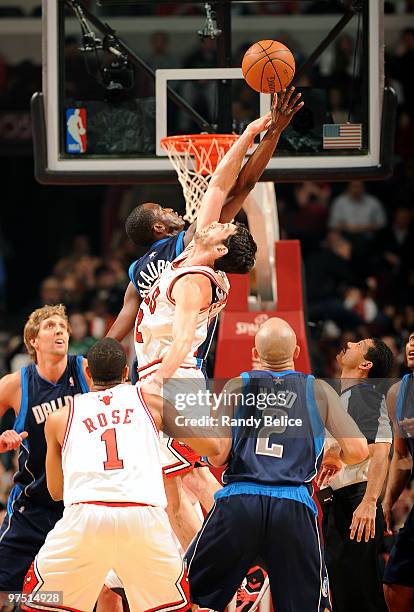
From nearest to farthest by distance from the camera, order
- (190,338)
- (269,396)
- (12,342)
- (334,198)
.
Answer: (269,396), (190,338), (12,342), (334,198)

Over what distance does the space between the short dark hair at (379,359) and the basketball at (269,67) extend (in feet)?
5.46

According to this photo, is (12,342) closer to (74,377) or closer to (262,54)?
(74,377)

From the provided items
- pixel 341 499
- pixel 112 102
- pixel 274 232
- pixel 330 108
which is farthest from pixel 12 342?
pixel 341 499

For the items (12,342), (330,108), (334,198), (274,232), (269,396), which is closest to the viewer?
(269,396)

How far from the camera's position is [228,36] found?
27.0ft

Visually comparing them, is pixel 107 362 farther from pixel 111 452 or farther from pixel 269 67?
pixel 269 67

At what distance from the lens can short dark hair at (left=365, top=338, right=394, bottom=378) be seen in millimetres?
6840

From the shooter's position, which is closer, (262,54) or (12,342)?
(262,54)

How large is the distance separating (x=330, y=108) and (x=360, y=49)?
62 cm

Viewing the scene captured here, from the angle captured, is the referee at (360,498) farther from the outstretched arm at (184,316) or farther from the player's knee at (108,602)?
the player's knee at (108,602)

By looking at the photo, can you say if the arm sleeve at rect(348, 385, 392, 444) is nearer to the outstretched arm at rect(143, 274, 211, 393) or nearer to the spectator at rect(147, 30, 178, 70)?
the outstretched arm at rect(143, 274, 211, 393)

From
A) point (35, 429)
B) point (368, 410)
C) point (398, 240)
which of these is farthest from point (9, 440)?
point (398, 240)

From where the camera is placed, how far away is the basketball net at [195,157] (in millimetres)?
7855

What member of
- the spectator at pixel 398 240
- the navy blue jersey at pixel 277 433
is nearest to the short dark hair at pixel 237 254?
the navy blue jersey at pixel 277 433
